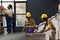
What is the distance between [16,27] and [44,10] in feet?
5.95

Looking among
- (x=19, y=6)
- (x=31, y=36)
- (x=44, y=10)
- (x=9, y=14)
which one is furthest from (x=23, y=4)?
(x=31, y=36)

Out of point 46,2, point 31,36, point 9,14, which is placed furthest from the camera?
point 46,2

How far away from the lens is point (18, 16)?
12016 mm

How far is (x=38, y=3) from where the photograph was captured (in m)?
11.7

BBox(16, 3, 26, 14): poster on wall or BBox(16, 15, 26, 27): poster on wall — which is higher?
BBox(16, 3, 26, 14): poster on wall

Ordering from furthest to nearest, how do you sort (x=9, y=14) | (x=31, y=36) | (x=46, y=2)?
(x=46, y=2) < (x=9, y=14) < (x=31, y=36)

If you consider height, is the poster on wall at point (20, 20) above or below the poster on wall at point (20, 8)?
below

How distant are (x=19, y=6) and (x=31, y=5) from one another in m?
0.79

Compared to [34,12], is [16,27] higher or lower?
lower

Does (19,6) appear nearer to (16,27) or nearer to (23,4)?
(23,4)

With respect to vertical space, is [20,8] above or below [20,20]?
above

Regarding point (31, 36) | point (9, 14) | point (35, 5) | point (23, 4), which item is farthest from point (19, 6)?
point (31, 36)

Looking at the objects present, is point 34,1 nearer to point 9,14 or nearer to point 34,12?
point 34,12

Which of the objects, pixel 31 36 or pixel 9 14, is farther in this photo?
pixel 9 14
